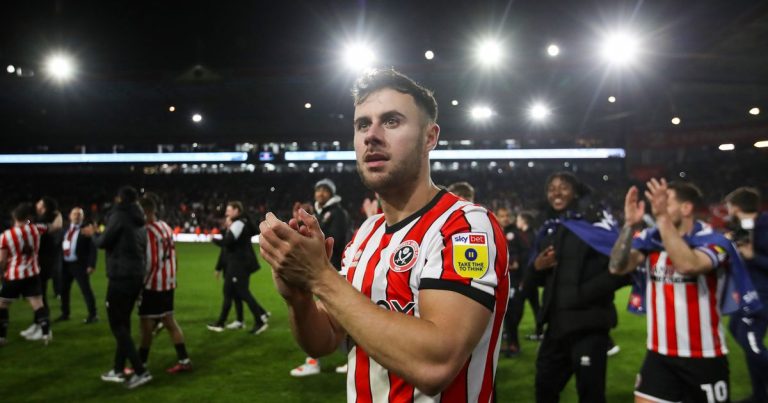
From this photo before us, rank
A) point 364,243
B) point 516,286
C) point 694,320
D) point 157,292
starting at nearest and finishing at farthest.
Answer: point 364,243
point 694,320
point 157,292
point 516,286

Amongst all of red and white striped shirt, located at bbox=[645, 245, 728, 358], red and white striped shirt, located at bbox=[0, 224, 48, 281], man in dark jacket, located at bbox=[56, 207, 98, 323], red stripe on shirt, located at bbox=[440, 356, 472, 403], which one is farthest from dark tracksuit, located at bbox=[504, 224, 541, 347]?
man in dark jacket, located at bbox=[56, 207, 98, 323]

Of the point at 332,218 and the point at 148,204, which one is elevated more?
the point at 148,204

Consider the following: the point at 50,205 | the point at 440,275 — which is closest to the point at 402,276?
the point at 440,275

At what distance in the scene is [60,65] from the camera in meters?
21.7

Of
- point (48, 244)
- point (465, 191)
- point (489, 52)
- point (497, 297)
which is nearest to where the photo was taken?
point (497, 297)

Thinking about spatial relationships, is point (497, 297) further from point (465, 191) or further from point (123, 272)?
point (123, 272)

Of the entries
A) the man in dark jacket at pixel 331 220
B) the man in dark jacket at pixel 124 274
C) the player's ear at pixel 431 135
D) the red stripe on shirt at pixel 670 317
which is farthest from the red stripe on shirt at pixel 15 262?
the red stripe on shirt at pixel 670 317

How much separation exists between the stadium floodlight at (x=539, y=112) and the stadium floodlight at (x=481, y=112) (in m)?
2.47

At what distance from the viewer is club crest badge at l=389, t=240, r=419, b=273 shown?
174 centimetres

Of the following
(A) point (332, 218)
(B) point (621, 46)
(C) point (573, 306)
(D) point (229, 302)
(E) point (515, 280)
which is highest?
(B) point (621, 46)

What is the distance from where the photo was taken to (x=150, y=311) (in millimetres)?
6449

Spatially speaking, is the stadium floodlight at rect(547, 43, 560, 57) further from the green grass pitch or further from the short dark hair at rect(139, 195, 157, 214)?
the short dark hair at rect(139, 195, 157, 214)

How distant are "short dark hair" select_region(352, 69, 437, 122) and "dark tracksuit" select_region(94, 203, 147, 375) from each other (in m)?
5.13

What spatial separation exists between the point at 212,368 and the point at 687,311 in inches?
217
